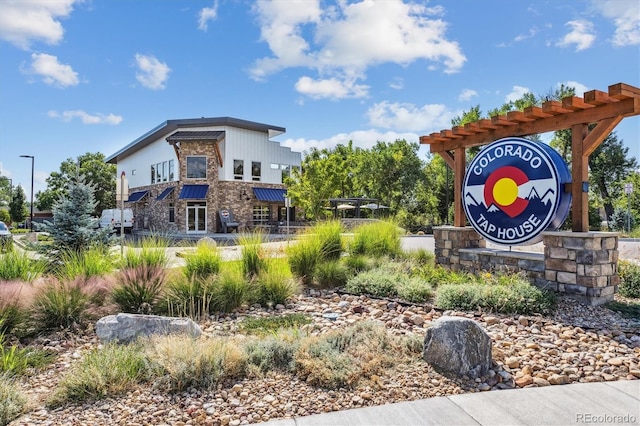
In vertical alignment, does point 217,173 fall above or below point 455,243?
above

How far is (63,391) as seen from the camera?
11.4 ft

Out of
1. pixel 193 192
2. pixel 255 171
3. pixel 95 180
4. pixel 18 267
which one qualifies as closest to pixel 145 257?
pixel 18 267

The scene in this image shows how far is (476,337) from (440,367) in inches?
17.3

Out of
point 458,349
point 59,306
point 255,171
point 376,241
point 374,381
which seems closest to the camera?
point 374,381

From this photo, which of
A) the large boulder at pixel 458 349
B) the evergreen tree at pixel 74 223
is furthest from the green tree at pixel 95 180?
the large boulder at pixel 458 349

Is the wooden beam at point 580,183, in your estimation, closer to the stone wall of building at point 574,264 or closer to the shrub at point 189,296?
the stone wall of building at point 574,264

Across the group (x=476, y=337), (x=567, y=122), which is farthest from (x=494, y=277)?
(x=476, y=337)

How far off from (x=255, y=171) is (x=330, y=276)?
2348 centimetres

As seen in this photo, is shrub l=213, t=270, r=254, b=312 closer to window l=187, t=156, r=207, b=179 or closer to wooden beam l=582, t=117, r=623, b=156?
wooden beam l=582, t=117, r=623, b=156

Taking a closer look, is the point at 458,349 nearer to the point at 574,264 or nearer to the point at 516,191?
the point at 574,264

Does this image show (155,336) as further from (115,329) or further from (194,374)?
(194,374)

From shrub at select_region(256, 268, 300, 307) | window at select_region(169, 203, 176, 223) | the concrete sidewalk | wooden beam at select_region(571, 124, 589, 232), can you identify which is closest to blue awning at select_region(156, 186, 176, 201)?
window at select_region(169, 203, 176, 223)

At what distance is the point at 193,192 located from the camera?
93.1ft

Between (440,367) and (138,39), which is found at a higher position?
(138,39)
